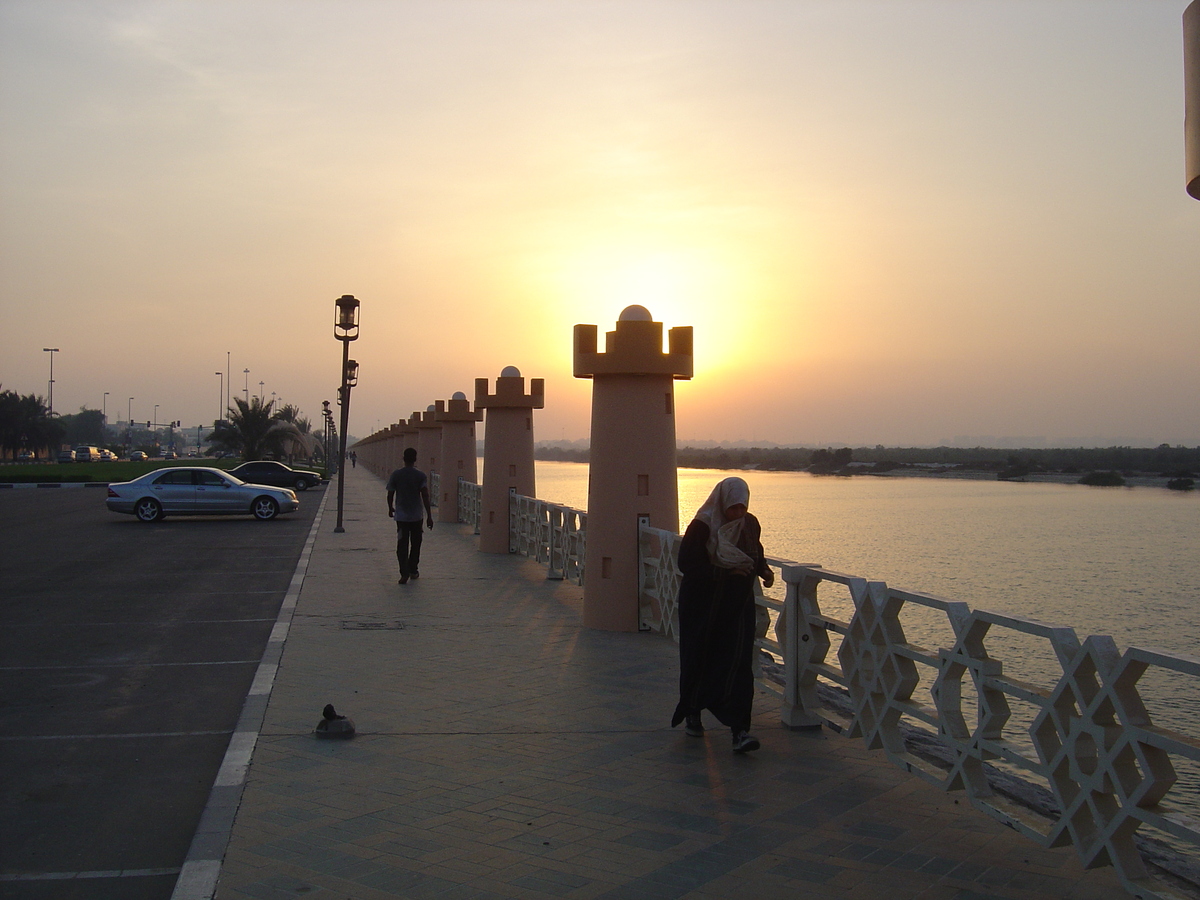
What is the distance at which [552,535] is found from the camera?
14.1 m

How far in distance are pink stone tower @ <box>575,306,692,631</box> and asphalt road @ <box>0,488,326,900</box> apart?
3.39 metres

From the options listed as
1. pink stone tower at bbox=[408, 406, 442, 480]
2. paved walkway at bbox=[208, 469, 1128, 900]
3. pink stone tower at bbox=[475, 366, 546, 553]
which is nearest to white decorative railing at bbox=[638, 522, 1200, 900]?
paved walkway at bbox=[208, 469, 1128, 900]

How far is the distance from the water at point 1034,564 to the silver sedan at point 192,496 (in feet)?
39.4

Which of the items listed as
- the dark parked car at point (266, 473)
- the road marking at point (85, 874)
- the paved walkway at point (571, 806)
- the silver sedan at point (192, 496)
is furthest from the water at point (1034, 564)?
the dark parked car at point (266, 473)

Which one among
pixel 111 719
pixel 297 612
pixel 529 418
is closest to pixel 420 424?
pixel 529 418

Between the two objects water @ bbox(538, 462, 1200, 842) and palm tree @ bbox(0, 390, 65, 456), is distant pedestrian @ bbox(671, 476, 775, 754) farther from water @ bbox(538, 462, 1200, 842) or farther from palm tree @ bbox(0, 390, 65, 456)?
palm tree @ bbox(0, 390, 65, 456)

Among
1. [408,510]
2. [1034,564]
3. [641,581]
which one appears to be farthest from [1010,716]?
[1034,564]

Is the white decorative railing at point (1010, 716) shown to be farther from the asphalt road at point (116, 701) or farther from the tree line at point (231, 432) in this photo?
the tree line at point (231, 432)

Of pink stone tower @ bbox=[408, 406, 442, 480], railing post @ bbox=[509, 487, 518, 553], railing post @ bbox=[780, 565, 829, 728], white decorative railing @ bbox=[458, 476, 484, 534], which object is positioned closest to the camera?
railing post @ bbox=[780, 565, 829, 728]

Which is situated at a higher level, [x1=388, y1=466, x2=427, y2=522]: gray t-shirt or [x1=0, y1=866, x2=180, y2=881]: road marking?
[x1=388, y1=466, x2=427, y2=522]: gray t-shirt

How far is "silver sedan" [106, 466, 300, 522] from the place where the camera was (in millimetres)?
24219

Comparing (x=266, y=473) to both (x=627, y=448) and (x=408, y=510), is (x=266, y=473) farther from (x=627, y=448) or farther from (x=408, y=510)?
(x=627, y=448)

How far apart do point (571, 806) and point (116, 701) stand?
4125mm

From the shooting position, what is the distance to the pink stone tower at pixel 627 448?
991 centimetres
